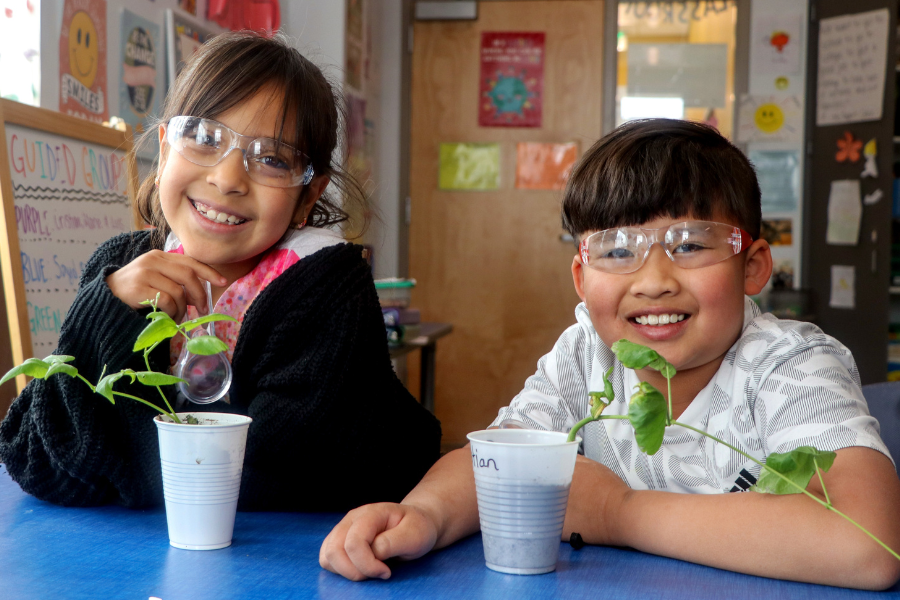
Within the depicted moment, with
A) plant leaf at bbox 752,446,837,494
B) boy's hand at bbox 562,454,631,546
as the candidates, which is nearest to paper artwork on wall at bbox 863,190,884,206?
boy's hand at bbox 562,454,631,546

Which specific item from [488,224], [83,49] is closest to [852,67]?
[488,224]

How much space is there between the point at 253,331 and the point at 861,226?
3.82 metres

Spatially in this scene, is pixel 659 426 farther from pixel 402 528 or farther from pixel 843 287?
pixel 843 287

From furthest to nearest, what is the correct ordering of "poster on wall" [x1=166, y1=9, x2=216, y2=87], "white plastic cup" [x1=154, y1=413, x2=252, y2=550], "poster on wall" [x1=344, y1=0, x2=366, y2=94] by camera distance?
"poster on wall" [x1=344, y1=0, x2=366, y2=94]
"poster on wall" [x1=166, y1=9, x2=216, y2=87]
"white plastic cup" [x1=154, y1=413, x2=252, y2=550]

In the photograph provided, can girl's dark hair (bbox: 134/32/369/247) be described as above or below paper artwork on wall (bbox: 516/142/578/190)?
below

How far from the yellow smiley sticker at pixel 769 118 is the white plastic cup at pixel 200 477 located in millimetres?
4141

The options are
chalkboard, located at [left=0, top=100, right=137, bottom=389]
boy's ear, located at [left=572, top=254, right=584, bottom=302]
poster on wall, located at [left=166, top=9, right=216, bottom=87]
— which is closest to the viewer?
boy's ear, located at [left=572, top=254, right=584, bottom=302]

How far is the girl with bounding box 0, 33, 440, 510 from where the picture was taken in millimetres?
850

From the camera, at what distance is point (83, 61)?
2.05 meters

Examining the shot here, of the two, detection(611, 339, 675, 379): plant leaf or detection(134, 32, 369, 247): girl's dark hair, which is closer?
detection(611, 339, 675, 379): plant leaf

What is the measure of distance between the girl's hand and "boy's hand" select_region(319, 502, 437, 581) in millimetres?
329

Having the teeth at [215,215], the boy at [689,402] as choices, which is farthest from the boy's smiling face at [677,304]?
the teeth at [215,215]

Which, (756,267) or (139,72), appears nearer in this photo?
(756,267)

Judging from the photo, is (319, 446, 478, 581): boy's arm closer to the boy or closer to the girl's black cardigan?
the boy
